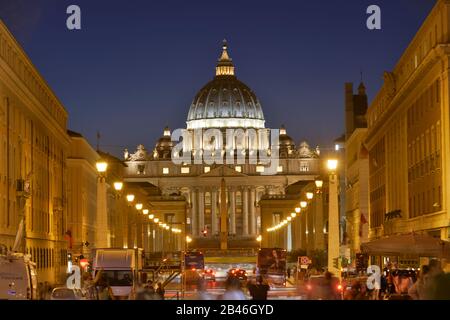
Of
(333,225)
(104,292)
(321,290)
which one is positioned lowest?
(104,292)

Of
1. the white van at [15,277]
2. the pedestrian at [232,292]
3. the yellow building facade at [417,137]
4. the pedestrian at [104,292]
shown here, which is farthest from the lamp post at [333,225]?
the pedestrian at [232,292]

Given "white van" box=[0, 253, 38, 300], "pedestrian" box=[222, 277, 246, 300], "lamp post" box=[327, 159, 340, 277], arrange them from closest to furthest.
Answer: "pedestrian" box=[222, 277, 246, 300]
"white van" box=[0, 253, 38, 300]
"lamp post" box=[327, 159, 340, 277]

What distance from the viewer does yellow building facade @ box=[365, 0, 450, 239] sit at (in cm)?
5362

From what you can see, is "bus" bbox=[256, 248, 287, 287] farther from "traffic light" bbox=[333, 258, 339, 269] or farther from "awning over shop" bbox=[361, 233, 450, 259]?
"awning over shop" bbox=[361, 233, 450, 259]

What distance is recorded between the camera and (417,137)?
65812 mm

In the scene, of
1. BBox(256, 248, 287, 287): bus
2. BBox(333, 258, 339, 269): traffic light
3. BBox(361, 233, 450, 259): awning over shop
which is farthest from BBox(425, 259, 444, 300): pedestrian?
BBox(256, 248, 287, 287): bus

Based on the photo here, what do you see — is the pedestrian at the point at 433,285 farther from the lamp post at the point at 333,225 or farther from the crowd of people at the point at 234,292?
the lamp post at the point at 333,225

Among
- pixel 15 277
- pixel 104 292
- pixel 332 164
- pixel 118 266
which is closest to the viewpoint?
pixel 104 292

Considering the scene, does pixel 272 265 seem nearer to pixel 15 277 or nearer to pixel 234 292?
pixel 15 277

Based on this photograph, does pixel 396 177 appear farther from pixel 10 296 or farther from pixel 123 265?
pixel 10 296

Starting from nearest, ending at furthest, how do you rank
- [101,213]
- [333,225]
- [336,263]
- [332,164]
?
[332,164] → [336,263] → [333,225] → [101,213]

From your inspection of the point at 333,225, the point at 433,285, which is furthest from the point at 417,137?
the point at 433,285

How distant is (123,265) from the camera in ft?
168

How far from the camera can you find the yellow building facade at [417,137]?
53.6 meters
